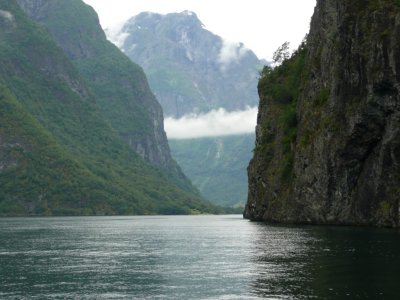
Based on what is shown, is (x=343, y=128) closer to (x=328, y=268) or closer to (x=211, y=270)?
(x=328, y=268)

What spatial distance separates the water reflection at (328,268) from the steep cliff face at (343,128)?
107 ft

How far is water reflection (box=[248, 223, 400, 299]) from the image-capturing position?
44.9 meters

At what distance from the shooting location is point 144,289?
48688 millimetres

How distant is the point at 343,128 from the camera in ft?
417

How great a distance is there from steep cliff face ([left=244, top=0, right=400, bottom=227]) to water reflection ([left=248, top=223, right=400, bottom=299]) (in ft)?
107

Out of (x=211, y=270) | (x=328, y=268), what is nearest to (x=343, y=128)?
(x=328, y=268)

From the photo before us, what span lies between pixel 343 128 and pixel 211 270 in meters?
75.5

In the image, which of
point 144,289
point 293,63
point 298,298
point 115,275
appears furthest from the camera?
point 293,63

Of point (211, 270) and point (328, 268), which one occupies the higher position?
point (328, 268)

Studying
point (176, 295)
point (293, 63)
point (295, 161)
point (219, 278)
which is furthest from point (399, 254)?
point (293, 63)

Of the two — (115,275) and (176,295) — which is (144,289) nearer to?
(176,295)

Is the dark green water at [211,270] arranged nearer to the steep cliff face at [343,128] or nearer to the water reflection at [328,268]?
the water reflection at [328,268]

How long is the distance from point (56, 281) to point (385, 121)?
8106 centimetres

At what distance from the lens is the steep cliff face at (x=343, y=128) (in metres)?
114
